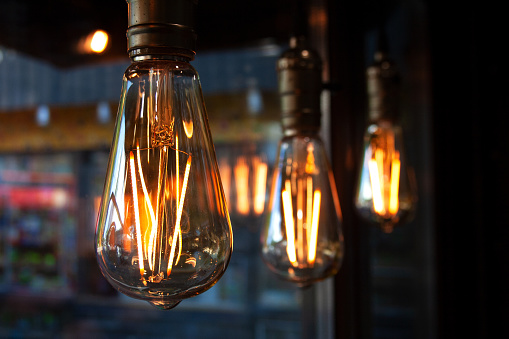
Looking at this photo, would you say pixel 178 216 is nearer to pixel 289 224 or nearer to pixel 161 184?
pixel 161 184

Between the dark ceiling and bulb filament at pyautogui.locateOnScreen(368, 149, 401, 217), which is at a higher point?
the dark ceiling

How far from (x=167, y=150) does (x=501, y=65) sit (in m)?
1.42

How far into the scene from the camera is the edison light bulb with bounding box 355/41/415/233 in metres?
0.87

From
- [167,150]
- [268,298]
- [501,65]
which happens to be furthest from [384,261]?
[167,150]

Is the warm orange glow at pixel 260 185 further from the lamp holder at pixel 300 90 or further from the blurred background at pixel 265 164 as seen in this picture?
the lamp holder at pixel 300 90

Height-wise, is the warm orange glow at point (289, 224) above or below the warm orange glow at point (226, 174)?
below

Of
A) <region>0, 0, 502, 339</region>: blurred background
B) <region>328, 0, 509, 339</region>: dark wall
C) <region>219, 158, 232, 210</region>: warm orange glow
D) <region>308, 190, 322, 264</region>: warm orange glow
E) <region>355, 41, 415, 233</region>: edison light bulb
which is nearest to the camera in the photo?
<region>308, 190, 322, 264</region>: warm orange glow

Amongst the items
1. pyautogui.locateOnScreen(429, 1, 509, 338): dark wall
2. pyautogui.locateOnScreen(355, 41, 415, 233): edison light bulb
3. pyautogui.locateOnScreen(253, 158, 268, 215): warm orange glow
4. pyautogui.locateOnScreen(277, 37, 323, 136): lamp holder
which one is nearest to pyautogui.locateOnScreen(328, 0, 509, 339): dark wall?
pyautogui.locateOnScreen(429, 1, 509, 338): dark wall

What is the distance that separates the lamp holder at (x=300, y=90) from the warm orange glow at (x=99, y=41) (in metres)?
0.26

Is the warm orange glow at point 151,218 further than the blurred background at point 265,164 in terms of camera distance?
No

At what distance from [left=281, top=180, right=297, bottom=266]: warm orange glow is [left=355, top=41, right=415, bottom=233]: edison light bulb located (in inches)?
13.3

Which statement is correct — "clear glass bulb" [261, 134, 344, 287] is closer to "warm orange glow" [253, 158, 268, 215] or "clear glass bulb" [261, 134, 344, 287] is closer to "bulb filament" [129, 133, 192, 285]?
"bulb filament" [129, 133, 192, 285]

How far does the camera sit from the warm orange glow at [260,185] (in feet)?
4.24

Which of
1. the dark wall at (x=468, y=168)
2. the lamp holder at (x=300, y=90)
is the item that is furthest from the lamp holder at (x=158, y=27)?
the dark wall at (x=468, y=168)
